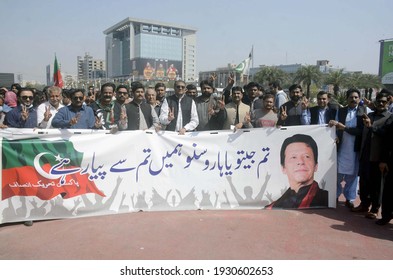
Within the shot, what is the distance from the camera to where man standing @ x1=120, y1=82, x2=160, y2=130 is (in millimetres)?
5090

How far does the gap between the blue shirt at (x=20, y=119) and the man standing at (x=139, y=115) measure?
4.32 feet

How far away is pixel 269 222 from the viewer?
4355mm

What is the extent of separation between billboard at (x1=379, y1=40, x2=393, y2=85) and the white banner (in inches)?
1653

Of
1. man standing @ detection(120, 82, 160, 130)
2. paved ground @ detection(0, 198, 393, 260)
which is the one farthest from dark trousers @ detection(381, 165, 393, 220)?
man standing @ detection(120, 82, 160, 130)

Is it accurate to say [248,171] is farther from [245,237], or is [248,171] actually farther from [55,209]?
[55,209]

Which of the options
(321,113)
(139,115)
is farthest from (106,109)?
(321,113)

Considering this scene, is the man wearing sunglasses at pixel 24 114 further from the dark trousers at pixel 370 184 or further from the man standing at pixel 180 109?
the dark trousers at pixel 370 184

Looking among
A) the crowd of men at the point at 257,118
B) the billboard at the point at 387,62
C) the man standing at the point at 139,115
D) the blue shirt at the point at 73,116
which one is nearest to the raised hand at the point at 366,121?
the crowd of men at the point at 257,118

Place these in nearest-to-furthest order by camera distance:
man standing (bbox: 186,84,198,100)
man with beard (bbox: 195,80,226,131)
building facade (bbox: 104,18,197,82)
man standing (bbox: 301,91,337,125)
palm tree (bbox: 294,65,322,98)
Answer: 1. man standing (bbox: 301,91,337,125)
2. man with beard (bbox: 195,80,226,131)
3. man standing (bbox: 186,84,198,100)
4. palm tree (bbox: 294,65,322,98)
5. building facade (bbox: 104,18,197,82)

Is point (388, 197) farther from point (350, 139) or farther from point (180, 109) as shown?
point (180, 109)

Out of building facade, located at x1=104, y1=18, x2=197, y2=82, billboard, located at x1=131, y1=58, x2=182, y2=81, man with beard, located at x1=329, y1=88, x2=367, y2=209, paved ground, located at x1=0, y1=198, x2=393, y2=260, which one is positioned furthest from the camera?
building facade, located at x1=104, y1=18, x2=197, y2=82

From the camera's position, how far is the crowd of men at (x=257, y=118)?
4613mm

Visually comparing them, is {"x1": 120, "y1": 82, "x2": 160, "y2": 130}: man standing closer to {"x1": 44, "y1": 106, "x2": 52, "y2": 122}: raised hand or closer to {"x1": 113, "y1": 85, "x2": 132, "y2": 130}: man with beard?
{"x1": 113, "y1": 85, "x2": 132, "y2": 130}: man with beard

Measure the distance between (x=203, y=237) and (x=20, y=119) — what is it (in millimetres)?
3222
